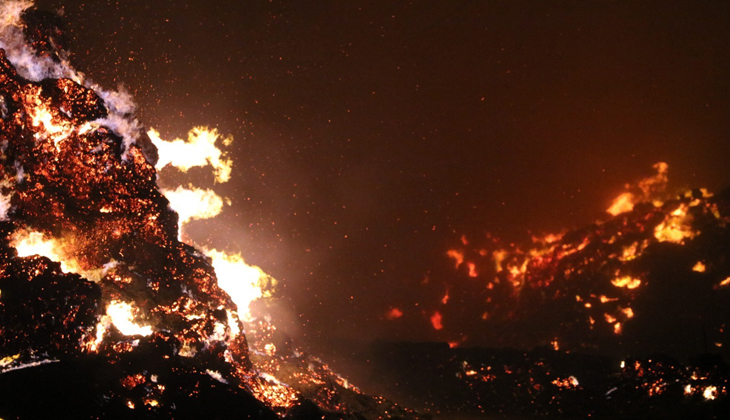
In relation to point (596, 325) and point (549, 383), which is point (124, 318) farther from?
point (596, 325)

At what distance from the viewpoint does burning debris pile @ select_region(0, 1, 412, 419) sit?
8.94 meters

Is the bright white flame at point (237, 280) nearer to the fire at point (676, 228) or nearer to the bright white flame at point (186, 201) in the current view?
the bright white flame at point (186, 201)

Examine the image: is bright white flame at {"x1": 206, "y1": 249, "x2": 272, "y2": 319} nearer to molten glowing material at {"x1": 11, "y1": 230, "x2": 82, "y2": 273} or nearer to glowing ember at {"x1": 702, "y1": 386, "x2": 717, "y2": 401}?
molten glowing material at {"x1": 11, "y1": 230, "x2": 82, "y2": 273}

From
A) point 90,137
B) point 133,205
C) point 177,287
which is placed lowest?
point 177,287

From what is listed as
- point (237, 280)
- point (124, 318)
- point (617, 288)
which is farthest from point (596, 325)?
point (124, 318)

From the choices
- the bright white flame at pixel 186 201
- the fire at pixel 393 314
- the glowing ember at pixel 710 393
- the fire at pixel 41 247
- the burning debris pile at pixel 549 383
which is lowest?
the glowing ember at pixel 710 393

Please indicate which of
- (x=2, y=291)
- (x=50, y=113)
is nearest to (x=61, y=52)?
(x=50, y=113)

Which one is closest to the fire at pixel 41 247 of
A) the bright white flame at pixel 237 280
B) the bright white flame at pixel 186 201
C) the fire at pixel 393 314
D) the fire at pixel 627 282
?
the bright white flame at pixel 186 201

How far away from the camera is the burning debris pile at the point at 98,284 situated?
8938 mm

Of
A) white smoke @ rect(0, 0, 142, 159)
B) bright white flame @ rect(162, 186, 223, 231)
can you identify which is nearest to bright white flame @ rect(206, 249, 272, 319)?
bright white flame @ rect(162, 186, 223, 231)

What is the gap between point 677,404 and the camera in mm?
13367

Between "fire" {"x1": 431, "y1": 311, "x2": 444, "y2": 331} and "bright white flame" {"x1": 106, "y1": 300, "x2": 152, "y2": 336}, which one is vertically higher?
"fire" {"x1": 431, "y1": 311, "x2": 444, "y2": 331}

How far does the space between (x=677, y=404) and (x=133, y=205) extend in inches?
653

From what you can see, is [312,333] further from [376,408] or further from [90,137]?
[90,137]
